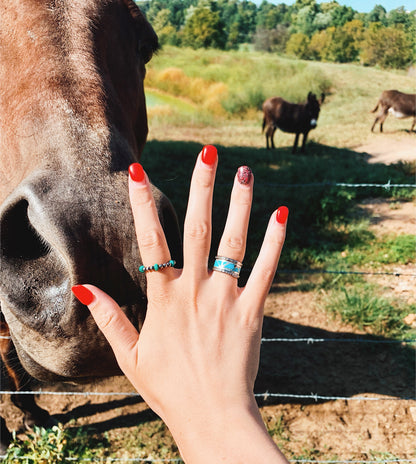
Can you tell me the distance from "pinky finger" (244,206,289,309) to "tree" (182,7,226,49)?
50.9 feet

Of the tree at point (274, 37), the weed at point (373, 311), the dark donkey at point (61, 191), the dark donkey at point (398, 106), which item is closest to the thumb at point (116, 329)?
the dark donkey at point (61, 191)

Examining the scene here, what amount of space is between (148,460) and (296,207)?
4876 mm

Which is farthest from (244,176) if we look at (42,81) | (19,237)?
(42,81)

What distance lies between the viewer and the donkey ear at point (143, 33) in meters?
2.37

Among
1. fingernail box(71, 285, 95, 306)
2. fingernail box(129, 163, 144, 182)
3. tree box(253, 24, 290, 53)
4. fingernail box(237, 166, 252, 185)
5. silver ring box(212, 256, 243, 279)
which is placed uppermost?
tree box(253, 24, 290, 53)

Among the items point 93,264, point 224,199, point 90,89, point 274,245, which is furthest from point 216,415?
point 224,199

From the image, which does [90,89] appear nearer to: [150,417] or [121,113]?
[121,113]

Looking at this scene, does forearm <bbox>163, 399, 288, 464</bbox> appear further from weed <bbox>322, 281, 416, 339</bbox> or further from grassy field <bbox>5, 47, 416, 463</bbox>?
weed <bbox>322, 281, 416, 339</bbox>

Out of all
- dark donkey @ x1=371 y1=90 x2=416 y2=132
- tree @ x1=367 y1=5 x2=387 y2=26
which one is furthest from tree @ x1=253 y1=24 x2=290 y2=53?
tree @ x1=367 y1=5 x2=387 y2=26

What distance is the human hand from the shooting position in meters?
0.83

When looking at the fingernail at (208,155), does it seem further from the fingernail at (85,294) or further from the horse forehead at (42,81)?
the horse forehead at (42,81)

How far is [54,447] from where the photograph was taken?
2.52 meters

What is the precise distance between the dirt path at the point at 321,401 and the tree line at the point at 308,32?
884 centimetres

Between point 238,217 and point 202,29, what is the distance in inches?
702
